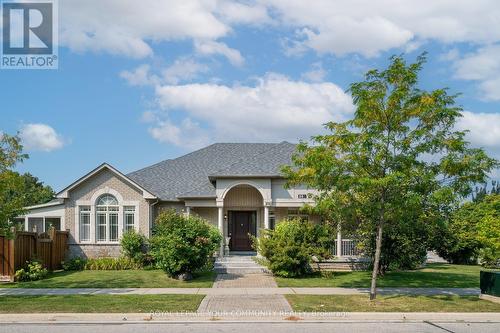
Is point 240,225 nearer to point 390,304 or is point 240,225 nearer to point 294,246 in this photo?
point 294,246

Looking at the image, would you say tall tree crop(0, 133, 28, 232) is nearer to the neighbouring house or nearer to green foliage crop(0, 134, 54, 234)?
green foliage crop(0, 134, 54, 234)

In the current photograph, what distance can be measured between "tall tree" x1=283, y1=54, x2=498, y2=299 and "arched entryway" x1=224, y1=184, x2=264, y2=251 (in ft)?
40.1

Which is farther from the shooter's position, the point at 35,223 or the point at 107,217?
the point at 35,223

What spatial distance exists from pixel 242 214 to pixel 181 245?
28.3ft

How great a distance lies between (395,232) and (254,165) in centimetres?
822

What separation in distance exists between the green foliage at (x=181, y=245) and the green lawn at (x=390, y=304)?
5.15 metres

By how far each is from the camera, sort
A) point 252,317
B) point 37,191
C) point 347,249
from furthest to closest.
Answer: point 37,191 < point 347,249 < point 252,317

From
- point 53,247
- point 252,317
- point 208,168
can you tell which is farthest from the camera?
point 208,168

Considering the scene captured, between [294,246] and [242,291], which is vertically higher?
[294,246]

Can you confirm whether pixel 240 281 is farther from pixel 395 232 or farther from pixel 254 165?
pixel 254 165

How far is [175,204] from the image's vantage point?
88.5ft

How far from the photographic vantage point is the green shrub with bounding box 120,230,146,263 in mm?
23844

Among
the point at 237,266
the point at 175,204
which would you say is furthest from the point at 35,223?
the point at 237,266

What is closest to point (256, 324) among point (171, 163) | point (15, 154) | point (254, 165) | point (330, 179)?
point (330, 179)
